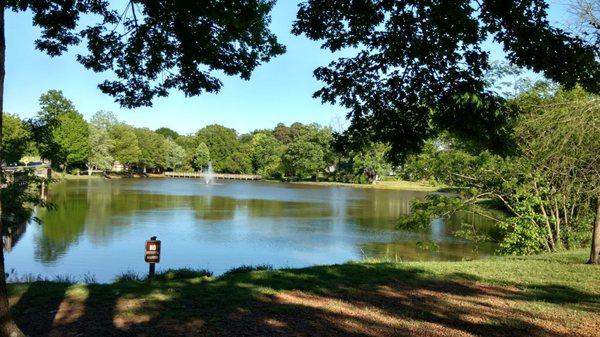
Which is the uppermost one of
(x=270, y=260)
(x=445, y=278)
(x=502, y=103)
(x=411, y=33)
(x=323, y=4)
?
(x=323, y=4)

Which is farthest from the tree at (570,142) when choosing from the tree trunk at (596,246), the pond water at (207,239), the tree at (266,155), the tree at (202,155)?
the tree at (202,155)

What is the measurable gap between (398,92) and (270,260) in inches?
447

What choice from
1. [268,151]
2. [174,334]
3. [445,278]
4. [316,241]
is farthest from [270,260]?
[268,151]

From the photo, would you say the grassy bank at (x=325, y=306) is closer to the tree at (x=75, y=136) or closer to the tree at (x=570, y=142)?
the tree at (x=570, y=142)

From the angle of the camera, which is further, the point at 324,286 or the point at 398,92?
the point at 324,286

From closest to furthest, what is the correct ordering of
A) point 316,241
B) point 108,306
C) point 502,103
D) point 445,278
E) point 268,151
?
point 502,103 < point 108,306 < point 445,278 < point 316,241 < point 268,151

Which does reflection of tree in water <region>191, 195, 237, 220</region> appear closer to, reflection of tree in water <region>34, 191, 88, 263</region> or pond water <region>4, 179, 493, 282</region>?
pond water <region>4, 179, 493, 282</region>

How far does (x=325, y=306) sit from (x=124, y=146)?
256 feet

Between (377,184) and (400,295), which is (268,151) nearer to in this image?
(377,184)

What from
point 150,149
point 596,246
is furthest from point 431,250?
point 150,149

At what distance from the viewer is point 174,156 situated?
90.9m

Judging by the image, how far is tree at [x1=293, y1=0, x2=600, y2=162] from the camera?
172 inches

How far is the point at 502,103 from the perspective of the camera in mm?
4781

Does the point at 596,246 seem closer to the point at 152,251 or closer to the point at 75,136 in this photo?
the point at 152,251
